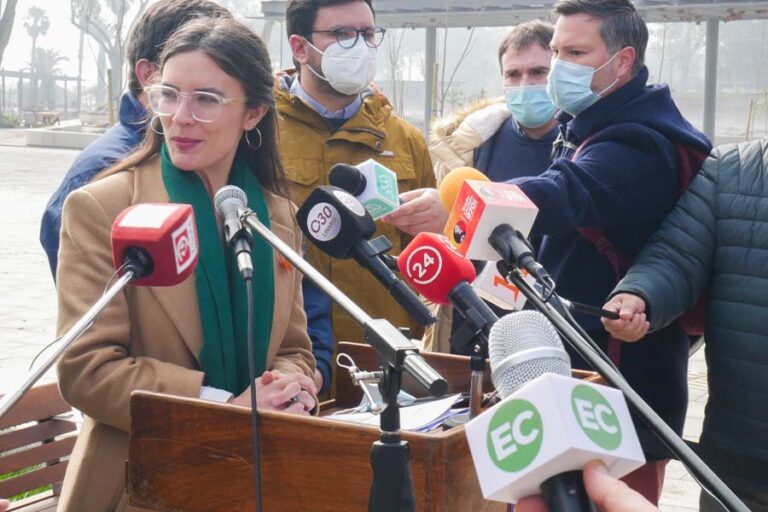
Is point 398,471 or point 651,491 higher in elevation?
point 398,471

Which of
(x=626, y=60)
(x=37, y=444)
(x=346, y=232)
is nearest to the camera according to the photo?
(x=346, y=232)

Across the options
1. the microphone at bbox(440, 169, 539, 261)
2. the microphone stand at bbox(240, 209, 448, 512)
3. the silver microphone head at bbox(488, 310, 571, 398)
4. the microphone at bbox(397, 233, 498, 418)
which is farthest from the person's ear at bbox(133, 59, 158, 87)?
the silver microphone head at bbox(488, 310, 571, 398)

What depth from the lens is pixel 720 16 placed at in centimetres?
1374

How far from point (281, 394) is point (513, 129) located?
2118 millimetres

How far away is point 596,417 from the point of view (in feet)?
4.73

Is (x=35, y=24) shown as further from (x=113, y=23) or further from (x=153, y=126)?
(x=153, y=126)

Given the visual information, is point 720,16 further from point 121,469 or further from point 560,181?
point 121,469

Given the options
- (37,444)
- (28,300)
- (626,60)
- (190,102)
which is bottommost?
(28,300)

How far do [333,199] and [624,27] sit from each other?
65.4 inches

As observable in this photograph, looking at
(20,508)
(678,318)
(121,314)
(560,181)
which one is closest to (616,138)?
(560,181)

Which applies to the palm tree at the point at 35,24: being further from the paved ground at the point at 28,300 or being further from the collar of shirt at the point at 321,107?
the collar of shirt at the point at 321,107

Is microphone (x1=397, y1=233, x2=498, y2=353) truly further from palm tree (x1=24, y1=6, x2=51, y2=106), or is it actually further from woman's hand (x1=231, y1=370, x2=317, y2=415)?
palm tree (x1=24, y1=6, x2=51, y2=106)

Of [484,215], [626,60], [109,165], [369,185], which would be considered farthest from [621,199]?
[109,165]

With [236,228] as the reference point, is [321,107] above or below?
above
